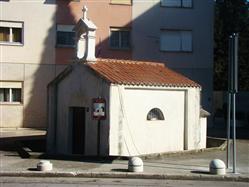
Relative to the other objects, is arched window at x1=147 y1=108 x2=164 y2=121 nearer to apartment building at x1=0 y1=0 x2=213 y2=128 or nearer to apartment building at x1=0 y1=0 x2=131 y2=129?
apartment building at x1=0 y1=0 x2=131 y2=129

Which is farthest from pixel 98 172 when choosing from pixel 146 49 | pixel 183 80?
pixel 146 49

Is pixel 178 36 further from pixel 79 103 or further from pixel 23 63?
pixel 79 103

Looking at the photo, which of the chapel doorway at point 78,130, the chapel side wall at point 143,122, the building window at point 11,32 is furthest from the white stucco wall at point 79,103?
the building window at point 11,32

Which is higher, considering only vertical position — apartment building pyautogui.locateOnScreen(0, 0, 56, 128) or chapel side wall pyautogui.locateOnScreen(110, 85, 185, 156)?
apartment building pyautogui.locateOnScreen(0, 0, 56, 128)

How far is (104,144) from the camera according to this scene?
20031mm

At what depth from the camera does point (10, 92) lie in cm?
3500

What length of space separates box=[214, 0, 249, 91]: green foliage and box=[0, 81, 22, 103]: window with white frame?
23382 millimetres

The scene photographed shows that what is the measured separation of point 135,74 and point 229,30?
111 feet

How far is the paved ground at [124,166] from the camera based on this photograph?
1606 centimetres

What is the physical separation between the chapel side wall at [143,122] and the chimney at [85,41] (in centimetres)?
218

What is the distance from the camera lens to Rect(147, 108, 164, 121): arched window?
2139 centimetres

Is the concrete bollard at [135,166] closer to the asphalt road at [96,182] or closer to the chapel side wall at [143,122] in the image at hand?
the asphalt road at [96,182]

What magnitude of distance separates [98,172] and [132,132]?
4.40m

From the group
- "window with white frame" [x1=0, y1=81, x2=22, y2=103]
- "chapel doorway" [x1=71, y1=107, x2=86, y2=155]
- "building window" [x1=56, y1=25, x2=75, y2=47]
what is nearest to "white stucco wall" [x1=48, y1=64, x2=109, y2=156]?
"chapel doorway" [x1=71, y1=107, x2=86, y2=155]
